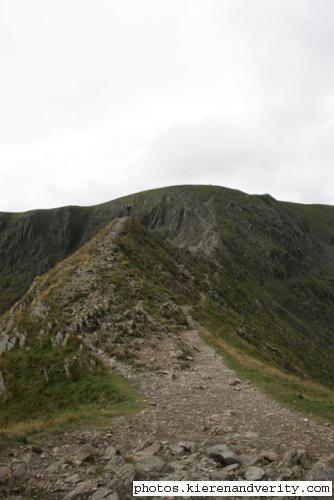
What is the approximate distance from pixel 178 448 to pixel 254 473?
2.97 meters

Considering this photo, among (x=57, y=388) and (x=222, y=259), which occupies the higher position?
(x=222, y=259)

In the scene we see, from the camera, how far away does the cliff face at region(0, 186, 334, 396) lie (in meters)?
41.3

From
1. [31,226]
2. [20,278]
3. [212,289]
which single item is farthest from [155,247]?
[31,226]

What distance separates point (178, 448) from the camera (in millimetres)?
12867

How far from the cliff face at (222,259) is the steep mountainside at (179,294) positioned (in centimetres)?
32

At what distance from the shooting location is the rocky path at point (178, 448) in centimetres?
1066

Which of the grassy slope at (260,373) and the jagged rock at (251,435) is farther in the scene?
the grassy slope at (260,373)

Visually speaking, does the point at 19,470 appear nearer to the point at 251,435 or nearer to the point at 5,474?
the point at 5,474

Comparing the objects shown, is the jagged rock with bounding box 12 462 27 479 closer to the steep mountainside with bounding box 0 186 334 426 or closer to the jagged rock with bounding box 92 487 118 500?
the jagged rock with bounding box 92 487 118 500

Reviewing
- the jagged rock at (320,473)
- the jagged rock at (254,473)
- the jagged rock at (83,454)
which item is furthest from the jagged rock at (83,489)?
the jagged rock at (320,473)

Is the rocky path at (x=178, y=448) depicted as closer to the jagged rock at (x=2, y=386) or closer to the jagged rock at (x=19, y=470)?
the jagged rock at (x=19, y=470)

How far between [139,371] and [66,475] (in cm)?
1197

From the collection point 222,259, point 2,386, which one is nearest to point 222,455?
point 2,386

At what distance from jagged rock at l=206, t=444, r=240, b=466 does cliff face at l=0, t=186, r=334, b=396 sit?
54.0ft
